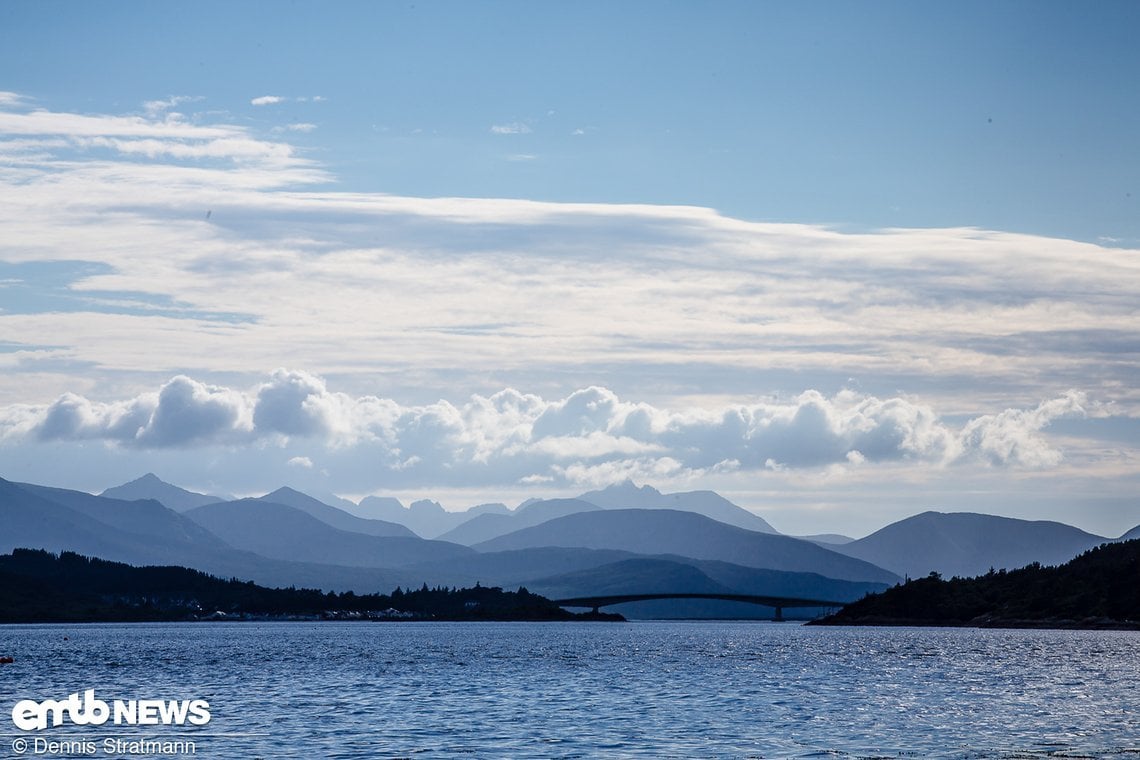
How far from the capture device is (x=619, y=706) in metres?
106

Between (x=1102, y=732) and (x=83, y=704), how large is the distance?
70.8 metres

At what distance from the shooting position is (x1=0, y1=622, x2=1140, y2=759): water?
8012 cm

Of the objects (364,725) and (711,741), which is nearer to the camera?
(711,741)

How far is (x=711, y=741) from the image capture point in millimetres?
82812

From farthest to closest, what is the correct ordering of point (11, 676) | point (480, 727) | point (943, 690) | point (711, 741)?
point (11, 676), point (943, 690), point (480, 727), point (711, 741)

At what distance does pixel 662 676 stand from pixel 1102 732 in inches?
2483

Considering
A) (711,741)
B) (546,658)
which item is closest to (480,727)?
(711,741)

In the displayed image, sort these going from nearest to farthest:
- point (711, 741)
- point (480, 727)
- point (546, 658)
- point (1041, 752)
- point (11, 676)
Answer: point (1041, 752), point (711, 741), point (480, 727), point (11, 676), point (546, 658)

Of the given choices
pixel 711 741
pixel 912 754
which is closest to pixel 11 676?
pixel 711 741

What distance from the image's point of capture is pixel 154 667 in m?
159

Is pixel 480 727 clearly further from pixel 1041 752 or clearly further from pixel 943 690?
pixel 943 690

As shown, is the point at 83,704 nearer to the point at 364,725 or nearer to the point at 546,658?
the point at 364,725

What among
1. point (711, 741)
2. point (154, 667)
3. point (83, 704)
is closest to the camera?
point (711, 741)

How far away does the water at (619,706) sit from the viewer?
80.1 meters
